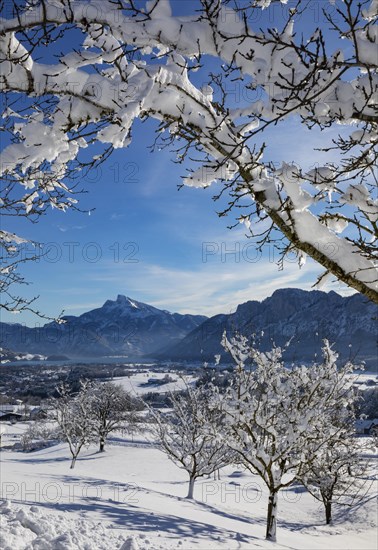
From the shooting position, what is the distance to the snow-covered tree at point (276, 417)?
1041 centimetres

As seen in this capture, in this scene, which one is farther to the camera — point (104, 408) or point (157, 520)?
point (104, 408)

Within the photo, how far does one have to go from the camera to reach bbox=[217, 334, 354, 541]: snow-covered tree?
10.4 m

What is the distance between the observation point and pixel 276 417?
11.4 m

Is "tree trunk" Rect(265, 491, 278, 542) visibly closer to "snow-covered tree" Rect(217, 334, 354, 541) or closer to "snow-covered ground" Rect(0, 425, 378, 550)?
"snow-covered tree" Rect(217, 334, 354, 541)

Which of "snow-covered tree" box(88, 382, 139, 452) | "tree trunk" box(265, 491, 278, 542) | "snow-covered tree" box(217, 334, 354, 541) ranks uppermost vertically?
"snow-covered tree" box(217, 334, 354, 541)

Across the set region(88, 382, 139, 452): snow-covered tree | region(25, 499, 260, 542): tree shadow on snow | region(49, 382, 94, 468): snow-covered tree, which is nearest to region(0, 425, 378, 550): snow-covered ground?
region(25, 499, 260, 542): tree shadow on snow

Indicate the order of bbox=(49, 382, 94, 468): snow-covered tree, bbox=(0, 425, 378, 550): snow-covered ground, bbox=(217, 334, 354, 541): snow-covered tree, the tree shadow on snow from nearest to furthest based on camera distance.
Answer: bbox=(0, 425, 378, 550): snow-covered ground < the tree shadow on snow < bbox=(217, 334, 354, 541): snow-covered tree < bbox=(49, 382, 94, 468): snow-covered tree

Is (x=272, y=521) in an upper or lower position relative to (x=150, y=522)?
lower

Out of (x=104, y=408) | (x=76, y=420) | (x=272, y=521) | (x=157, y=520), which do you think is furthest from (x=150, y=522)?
(x=104, y=408)

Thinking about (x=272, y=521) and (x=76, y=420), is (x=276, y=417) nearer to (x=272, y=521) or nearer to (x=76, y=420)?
(x=272, y=521)

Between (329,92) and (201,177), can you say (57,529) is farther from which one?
(329,92)

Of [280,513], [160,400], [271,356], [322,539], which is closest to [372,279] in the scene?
[271,356]

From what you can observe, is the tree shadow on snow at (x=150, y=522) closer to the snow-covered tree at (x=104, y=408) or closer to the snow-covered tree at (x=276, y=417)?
the snow-covered tree at (x=276, y=417)

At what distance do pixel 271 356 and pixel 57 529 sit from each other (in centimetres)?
836
